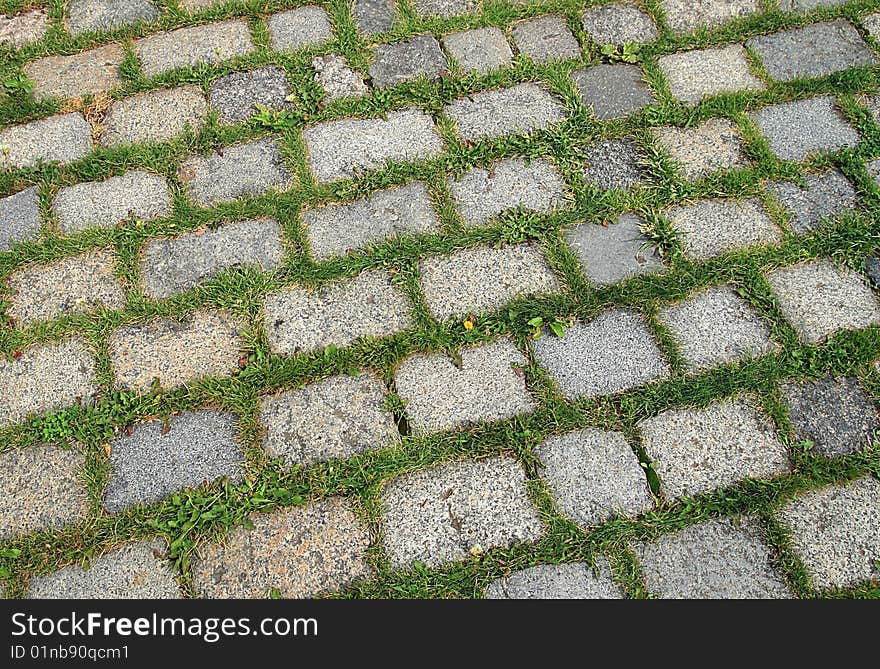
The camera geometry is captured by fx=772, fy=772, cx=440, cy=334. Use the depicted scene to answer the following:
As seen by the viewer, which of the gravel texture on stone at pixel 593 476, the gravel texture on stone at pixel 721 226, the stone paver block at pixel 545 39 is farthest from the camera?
the stone paver block at pixel 545 39

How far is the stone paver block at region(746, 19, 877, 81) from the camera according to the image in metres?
3.19

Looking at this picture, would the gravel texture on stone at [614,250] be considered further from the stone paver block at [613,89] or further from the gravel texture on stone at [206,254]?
the gravel texture on stone at [206,254]

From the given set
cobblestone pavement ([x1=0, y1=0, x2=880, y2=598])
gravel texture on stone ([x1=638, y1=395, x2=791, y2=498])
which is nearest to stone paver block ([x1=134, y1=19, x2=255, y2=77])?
cobblestone pavement ([x1=0, y1=0, x2=880, y2=598])

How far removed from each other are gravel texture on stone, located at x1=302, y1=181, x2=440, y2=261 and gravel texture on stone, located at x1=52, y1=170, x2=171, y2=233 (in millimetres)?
584

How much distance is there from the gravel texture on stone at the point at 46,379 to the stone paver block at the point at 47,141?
2.89ft

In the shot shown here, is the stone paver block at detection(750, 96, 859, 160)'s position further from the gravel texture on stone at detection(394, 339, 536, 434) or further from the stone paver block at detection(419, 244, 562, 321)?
the gravel texture on stone at detection(394, 339, 536, 434)

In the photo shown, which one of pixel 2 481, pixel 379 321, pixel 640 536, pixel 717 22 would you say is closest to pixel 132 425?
pixel 2 481

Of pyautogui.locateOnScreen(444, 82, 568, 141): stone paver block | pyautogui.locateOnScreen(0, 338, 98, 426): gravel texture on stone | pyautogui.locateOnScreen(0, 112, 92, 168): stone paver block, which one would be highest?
pyautogui.locateOnScreen(0, 112, 92, 168): stone paver block

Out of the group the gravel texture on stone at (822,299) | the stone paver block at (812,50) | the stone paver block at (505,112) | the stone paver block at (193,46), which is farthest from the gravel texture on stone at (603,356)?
the stone paver block at (193,46)

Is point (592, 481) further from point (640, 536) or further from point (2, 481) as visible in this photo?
→ point (2, 481)

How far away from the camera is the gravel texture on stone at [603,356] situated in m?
2.48

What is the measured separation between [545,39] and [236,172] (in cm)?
145

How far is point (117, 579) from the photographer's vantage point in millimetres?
2227

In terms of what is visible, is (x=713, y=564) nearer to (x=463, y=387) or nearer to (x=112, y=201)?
(x=463, y=387)
